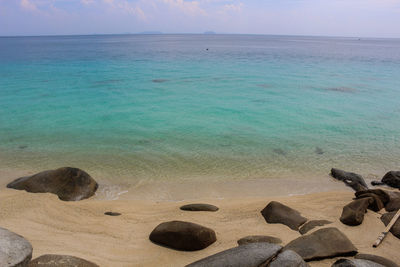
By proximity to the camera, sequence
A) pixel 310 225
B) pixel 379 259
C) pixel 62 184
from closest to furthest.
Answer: pixel 379 259, pixel 310 225, pixel 62 184

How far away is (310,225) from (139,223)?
374cm

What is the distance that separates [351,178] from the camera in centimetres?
1000

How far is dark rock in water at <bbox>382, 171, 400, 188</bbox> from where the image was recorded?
966 centimetres

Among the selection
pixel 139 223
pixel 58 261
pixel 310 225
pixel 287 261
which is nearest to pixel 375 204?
pixel 310 225

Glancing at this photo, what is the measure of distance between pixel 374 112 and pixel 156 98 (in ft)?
47.7

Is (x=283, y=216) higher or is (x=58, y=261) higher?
(x=58, y=261)

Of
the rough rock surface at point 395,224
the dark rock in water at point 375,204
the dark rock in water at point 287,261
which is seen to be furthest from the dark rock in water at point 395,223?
the dark rock in water at point 287,261

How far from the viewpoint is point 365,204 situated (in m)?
7.22

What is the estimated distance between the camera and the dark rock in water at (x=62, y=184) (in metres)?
8.42

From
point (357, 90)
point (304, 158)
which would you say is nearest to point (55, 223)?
point (304, 158)

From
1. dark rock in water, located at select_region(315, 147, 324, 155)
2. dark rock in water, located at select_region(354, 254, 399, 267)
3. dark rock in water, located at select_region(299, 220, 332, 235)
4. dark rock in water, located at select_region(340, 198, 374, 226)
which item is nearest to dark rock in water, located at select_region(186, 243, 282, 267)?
dark rock in water, located at select_region(354, 254, 399, 267)

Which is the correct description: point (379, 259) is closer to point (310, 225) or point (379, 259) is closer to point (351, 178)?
point (310, 225)

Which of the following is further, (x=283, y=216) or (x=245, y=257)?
(x=283, y=216)

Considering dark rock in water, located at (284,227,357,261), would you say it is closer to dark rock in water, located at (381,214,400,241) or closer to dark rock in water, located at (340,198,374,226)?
dark rock in water, located at (340,198,374,226)
